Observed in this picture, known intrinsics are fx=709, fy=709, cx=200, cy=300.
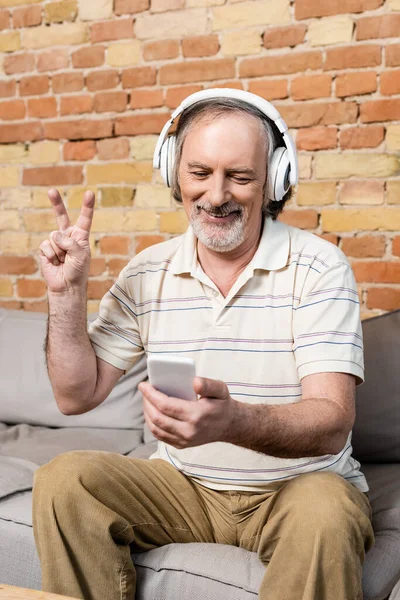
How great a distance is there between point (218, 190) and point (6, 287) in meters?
1.66

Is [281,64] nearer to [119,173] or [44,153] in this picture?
[119,173]

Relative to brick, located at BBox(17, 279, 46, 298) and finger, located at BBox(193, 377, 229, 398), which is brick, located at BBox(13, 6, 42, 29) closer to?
brick, located at BBox(17, 279, 46, 298)

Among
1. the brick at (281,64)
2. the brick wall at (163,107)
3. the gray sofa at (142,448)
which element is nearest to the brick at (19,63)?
the brick wall at (163,107)

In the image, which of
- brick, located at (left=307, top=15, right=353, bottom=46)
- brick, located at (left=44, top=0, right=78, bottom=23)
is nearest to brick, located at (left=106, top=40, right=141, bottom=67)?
brick, located at (left=44, top=0, right=78, bottom=23)

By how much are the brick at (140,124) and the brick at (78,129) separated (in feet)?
0.14

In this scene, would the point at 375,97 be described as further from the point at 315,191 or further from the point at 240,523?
the point at 240,523

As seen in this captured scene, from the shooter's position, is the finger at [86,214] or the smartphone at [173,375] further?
the finger at [86,214]

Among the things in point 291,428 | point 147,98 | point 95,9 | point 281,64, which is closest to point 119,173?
point 147,98

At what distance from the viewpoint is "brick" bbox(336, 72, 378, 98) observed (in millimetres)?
2338

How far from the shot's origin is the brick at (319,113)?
7.79 ft

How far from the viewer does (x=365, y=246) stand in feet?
7.88

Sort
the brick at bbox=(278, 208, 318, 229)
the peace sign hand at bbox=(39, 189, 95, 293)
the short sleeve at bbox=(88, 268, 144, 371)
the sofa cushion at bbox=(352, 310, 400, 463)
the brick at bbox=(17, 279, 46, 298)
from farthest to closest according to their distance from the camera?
1. the brick at bbox=(17, 279, 46, 298)
2. the brick at bbox=(278, 208, 318, 229)
3. the sofa cushion at bbox=(352, 310, 400, 463)
4. the short sleeve at bbox=(88, 268, 144, 371)
5. the peace sign hand at bbox=(39, 189, 95, 293)

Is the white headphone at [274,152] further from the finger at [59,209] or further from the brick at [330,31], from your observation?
the brick at [330,31]

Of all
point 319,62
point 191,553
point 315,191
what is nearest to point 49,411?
point 191,553
